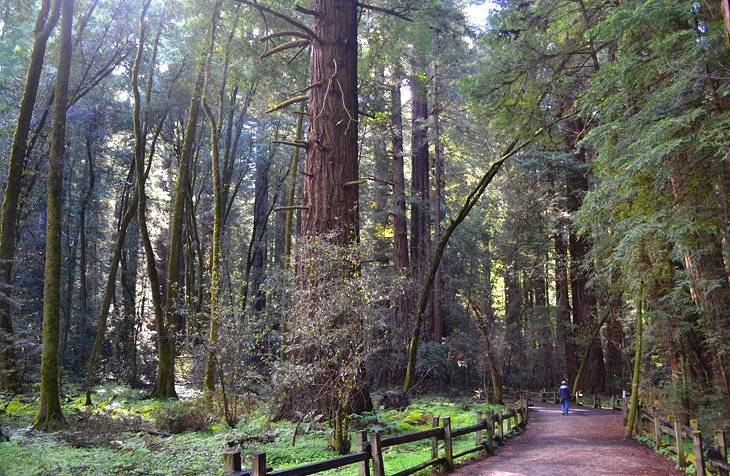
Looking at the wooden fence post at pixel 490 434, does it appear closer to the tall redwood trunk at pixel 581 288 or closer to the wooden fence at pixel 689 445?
the wooden fence at pixel 689 445

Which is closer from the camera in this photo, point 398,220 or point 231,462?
point 231,462

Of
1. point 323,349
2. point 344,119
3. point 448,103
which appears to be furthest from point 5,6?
point 448,103

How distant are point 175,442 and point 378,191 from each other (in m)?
19.1

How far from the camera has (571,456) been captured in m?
9.92

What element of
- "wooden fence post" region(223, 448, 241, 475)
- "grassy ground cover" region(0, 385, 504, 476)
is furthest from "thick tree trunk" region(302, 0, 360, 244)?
"wooden fence post" region(223, 448, 241, 475)

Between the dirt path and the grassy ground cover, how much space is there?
1135 mm

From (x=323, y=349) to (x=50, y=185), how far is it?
24.7 ft

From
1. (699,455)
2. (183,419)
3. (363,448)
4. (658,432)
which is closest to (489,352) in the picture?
(658,432)

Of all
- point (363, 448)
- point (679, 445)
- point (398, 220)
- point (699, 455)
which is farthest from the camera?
point (398, 220)

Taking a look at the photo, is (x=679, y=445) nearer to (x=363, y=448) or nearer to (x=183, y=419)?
(x=363, y=448)

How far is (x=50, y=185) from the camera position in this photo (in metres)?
10.9

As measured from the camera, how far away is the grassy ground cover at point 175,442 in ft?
24.7

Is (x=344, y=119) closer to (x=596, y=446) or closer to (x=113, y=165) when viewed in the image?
(x=596, y=446)

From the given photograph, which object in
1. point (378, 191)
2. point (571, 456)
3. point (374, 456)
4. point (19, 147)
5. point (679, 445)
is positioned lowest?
point (571, 456)
